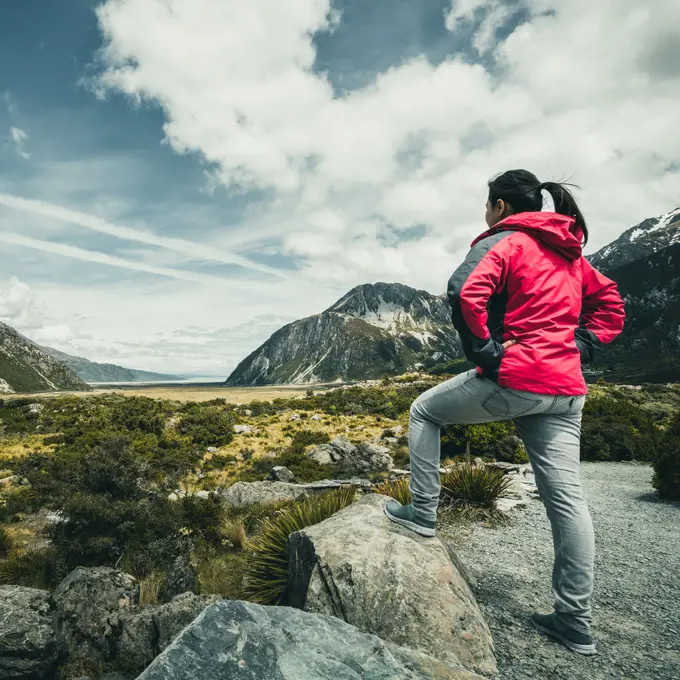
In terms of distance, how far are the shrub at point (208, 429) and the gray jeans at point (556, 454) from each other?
2347 cm

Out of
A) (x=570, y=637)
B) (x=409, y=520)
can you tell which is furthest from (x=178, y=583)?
(x=570, y=637)

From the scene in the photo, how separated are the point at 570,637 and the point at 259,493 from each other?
10336 mm

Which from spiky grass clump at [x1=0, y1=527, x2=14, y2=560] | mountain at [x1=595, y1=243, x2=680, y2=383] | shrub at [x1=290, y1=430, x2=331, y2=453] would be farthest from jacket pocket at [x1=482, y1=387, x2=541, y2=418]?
mountain at [x1=595, y1=243, x2=680, y2=383]

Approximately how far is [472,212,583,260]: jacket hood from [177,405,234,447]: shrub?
943 inches

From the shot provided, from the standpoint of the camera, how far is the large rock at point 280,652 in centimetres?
196

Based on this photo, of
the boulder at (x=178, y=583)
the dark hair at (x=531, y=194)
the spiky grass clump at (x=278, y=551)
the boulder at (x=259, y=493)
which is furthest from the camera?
the boulder at (x=259, y=493)

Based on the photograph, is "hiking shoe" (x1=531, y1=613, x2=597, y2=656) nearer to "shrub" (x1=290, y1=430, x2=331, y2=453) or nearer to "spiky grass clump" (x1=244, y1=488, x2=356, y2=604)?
"spiky grass clump" (x1=244, y1=488, x2=356, y2=604)

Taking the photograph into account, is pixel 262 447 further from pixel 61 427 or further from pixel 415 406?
pixel 415 406

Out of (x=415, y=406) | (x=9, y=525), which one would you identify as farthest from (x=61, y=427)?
(x=415, y=406)

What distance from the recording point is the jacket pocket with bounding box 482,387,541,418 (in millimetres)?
2701

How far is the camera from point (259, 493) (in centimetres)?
1215

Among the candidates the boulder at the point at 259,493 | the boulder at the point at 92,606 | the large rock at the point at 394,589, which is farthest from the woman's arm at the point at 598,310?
the boulder at the point at 259,493

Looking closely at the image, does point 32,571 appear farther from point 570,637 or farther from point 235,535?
point 570,637

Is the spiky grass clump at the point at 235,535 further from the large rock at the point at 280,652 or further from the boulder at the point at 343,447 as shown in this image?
the boulder at the point at 343,447
